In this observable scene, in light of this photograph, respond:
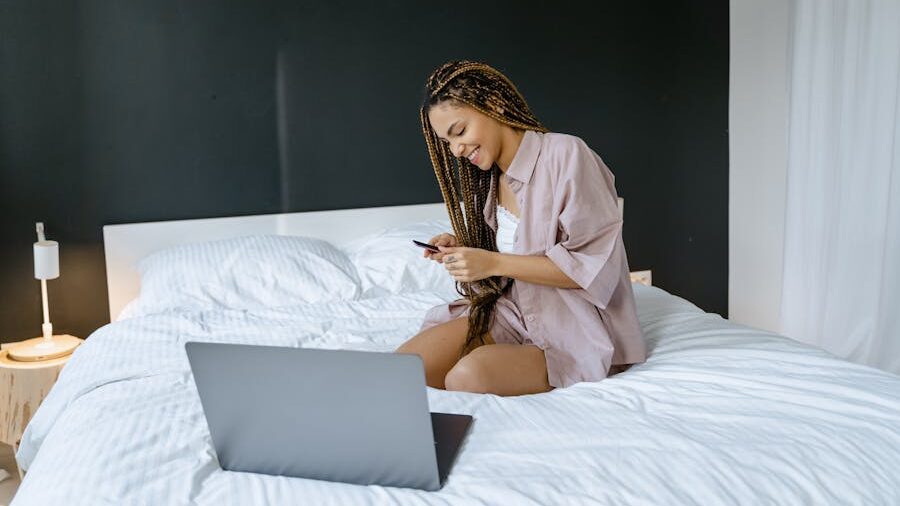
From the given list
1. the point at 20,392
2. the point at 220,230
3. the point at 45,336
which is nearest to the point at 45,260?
the point at 45,336

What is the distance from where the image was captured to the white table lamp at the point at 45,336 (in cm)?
257

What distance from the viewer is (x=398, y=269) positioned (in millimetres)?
A: 2770

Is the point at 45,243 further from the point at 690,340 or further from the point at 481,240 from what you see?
the point at 690,340

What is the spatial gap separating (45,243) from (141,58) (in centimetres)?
73

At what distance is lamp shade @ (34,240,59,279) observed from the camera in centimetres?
263

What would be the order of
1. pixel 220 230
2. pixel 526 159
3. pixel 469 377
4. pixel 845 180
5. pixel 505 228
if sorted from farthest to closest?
1. pixel 845 180
2. pixel 220 230
3. pixel 505 228
4. pixel 526 159
5. pixel 469 377

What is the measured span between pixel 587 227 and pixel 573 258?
0.24 ft

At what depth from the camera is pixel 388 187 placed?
10.6ft

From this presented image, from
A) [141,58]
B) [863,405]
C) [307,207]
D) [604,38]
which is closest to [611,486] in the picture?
[863,405]

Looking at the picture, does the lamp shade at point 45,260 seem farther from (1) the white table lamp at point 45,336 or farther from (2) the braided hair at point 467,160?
(2) the braided hair at point 467,160

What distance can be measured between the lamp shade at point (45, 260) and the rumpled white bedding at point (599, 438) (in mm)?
768

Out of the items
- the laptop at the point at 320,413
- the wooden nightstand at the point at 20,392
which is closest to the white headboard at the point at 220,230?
the wooden nightstand at the point at 20,392

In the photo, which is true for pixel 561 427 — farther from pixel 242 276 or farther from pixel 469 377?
pixel 242 276

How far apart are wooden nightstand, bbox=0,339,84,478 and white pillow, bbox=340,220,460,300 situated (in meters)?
1.01
